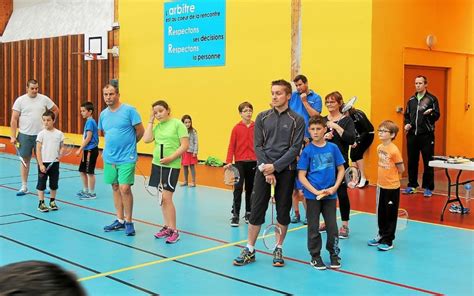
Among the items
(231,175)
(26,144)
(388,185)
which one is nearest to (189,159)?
(26,144)

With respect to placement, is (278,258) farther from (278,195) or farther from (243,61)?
(243,61)

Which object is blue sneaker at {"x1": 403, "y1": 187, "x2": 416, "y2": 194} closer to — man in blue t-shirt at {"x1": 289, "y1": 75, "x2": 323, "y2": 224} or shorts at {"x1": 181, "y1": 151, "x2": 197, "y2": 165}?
man in blue t-shirt at {"x1": 289, "y1": 75, "x2": 323, "y2": 224}

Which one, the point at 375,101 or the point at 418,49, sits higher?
the point at 418,49

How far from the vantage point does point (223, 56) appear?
1412cm

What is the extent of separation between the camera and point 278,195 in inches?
224

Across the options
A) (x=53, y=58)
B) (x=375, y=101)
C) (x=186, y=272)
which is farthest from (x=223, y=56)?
(x=186, y=272)

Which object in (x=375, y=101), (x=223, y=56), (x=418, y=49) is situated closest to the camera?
(x=375, y=101)

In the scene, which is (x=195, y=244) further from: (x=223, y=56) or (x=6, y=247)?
(x=223, y=56)

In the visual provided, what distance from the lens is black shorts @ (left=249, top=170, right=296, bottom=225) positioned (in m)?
5.66

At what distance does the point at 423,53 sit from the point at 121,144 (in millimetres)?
7969

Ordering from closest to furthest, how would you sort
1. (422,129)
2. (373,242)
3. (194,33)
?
(373,242), (422,129), (194,33)

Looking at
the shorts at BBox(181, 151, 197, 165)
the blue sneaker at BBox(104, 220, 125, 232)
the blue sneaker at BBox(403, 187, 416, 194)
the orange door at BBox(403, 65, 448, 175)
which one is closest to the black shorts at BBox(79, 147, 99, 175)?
the shorts at BBox(181, 151, 197, 165)

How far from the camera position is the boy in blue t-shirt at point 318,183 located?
5.66 meters

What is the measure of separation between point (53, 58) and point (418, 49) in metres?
12.6
